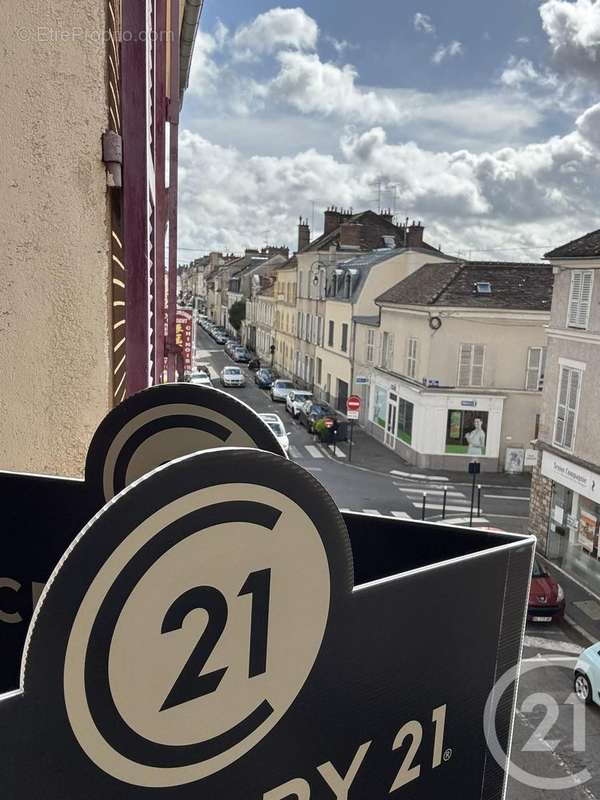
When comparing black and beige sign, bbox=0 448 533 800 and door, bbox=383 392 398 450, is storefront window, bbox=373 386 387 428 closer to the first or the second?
door, bbox=383 392 398 450

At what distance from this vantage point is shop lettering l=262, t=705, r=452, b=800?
5.51ft

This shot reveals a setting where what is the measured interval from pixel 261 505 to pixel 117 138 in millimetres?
2774

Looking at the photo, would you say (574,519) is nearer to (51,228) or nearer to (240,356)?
(51,228)

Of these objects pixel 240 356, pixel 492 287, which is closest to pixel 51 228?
pixel 492 287

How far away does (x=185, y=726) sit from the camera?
1.43m

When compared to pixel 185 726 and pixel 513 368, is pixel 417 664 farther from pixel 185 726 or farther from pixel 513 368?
pixel 513 368

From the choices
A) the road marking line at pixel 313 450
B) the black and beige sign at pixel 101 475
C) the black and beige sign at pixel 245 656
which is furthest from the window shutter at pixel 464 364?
the black and beige sign at pixel 245 656

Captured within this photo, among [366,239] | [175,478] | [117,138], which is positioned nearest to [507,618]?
[175,478]

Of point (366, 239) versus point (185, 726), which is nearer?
point (185, 726)

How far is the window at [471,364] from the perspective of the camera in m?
23.8

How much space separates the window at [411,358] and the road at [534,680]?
3.96 metres

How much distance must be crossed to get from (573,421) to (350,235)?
23686 millimetres

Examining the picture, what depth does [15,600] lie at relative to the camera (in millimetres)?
2562

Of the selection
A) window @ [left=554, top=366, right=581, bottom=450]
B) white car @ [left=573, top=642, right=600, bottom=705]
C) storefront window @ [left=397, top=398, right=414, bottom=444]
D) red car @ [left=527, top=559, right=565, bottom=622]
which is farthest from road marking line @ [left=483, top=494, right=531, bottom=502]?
white car @ [left=573, top=642, right=600, bottom=705]
